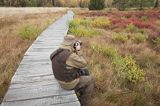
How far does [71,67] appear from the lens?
4848 millimetres

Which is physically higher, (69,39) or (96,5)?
(69,39)

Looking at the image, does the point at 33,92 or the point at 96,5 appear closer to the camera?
the point at 33,92

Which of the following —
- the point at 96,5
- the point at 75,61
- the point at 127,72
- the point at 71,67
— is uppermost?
the point at 75,61

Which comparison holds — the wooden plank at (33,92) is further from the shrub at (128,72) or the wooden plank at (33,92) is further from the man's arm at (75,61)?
the shrub at (128,72)

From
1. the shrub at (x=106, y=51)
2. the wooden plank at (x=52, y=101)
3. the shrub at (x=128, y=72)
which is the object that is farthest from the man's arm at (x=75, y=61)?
the shrub at (x=106, y=51)

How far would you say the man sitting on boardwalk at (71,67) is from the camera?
4.81 metres

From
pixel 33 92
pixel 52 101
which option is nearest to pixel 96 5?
pixel 33 92

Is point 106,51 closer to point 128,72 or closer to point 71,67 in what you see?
point 128,72

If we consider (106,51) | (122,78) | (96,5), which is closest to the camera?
(122,78)

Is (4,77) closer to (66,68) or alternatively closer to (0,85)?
(0,85)

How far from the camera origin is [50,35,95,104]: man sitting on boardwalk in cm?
481

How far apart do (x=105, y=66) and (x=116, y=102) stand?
2.40 meters

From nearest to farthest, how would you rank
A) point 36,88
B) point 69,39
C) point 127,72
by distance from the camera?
1. point 69,39
2. point 36,88
3. point 127,72

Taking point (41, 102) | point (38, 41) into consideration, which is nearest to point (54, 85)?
point (41, 102)
